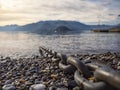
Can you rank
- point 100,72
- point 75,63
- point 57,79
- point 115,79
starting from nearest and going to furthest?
point 115,79
point 100,72
point 75,63
point 57,79

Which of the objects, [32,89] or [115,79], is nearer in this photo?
[115,79]

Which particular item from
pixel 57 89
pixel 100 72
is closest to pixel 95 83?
pixel 100 72

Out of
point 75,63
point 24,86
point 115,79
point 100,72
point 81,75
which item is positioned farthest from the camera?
point 24,86

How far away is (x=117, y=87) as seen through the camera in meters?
3.02

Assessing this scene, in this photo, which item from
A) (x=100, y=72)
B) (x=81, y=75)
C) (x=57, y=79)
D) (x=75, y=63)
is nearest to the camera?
(x=100, y=72)

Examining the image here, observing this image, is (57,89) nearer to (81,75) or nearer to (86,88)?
(81,75)

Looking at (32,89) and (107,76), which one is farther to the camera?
(32,89)

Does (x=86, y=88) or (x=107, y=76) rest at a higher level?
(x=107, y=76)

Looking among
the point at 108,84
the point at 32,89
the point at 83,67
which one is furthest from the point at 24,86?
the point at 108,84

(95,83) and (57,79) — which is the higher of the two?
(95,83)

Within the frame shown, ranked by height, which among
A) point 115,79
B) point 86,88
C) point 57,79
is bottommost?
point 57,79

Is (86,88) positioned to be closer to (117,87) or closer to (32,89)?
(117,87)

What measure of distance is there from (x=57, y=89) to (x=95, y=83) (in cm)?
116

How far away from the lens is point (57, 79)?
5.71 metres
